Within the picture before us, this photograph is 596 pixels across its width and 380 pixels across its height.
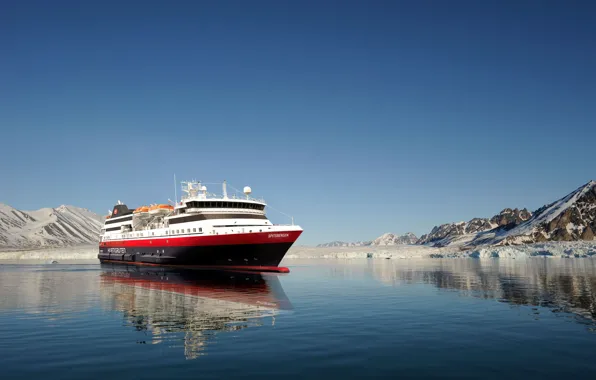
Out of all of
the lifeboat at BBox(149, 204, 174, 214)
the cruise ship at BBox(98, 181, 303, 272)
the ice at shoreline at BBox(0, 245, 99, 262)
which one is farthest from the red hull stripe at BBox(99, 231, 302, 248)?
the ice at shoreline at BBox(0, 245, 99, 262)

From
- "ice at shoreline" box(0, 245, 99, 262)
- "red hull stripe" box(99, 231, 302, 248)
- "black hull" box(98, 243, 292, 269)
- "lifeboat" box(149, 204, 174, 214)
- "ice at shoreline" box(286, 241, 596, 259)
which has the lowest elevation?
"ice at shoreline" box(286, 241, 596, 259)

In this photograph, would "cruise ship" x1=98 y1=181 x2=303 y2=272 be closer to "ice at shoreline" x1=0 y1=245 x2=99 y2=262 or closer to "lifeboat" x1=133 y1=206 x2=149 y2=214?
"lifeboat" x1=133 y1=206 x2=149 y2=214

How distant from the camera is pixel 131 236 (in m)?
77.8

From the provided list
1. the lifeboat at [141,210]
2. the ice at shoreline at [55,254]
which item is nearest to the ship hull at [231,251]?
the lifeboat at [141,210]

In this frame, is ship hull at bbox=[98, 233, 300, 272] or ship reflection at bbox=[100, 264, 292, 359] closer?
ship reflection at bbox=[100, 264, 292, 359]

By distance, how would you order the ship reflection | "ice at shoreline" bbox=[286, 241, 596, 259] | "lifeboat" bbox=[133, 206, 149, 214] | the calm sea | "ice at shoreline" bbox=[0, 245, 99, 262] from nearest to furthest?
the calm sea, the ship reflection, "lifeboat" bbox=[133, 206, 149, 214], "ice at shoreline" bbox=[286, 241, 596, 259], "ice at shoreline" bbox=[0, 245, 99, 262]

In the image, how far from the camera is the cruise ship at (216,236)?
52.5 m

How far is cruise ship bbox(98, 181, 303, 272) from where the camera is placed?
172ft

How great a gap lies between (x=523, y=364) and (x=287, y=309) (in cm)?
1320

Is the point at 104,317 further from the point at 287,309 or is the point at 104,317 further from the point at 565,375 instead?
the point at 565,375

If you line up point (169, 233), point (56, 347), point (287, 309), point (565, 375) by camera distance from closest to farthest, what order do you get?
point (565, 375)
point (56, 347)
point (287, 309)
point (169, 233)

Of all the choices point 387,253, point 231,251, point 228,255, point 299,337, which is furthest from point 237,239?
point 387,253

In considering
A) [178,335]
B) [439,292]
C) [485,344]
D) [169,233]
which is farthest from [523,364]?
[169,233]

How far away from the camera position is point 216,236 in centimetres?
5375
